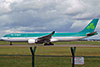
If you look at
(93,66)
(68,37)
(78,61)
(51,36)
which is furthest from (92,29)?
(78,61)

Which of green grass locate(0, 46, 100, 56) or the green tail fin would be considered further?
the green tail fin

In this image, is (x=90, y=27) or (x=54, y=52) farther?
(x=90, y=27)

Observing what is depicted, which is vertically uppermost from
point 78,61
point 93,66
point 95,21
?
point 95,21

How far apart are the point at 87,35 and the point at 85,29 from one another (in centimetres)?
287

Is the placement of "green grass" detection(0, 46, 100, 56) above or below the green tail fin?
below

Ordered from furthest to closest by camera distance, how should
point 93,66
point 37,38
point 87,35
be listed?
point 87,35 → point 37,38 → point 93,66

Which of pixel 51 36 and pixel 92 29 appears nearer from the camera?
pixel 51 36

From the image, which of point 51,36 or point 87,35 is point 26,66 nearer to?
point 51,36

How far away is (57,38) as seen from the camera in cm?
4572

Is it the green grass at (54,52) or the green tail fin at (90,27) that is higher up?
the green tail fin at (90,27)

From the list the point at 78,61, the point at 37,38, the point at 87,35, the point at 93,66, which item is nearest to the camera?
the point at 78,61

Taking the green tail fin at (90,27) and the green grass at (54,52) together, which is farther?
the green tail fin at (90,27)

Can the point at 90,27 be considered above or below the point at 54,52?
above

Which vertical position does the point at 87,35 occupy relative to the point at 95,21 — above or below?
below
